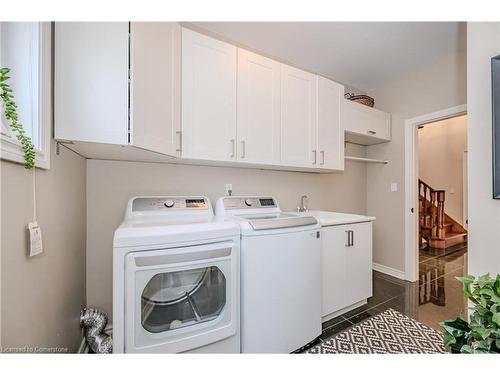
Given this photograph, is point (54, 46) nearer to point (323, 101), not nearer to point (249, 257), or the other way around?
point (249, 257)

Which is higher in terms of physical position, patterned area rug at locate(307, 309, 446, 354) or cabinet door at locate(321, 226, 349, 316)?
cabinet door at locate(321, 226, 349, 316)

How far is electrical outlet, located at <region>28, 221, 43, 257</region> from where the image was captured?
0.83m

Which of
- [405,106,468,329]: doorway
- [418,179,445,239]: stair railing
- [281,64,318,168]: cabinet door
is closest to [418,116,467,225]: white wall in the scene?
[405,106,468,329]: doorway

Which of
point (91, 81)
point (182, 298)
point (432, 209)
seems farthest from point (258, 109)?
point (432, 209)

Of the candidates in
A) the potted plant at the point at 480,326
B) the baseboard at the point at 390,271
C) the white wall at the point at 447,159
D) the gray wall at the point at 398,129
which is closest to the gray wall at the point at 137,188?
the gray wall at the point at 398,129

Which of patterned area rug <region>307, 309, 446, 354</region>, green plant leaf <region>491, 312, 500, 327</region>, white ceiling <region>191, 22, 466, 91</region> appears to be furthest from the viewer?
white ceiling <region>191, 22, 466, 91</region>

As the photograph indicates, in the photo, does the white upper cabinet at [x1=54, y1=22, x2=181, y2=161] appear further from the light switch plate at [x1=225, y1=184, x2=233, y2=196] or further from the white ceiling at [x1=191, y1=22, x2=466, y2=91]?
the white ceiling at [x1=191, y1=22, x2=466, y2=91]

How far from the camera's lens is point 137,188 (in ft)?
5.78

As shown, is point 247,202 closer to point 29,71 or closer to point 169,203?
point 169,203

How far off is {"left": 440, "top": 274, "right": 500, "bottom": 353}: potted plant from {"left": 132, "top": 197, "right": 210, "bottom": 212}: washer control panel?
5.11 feet
